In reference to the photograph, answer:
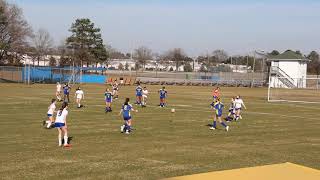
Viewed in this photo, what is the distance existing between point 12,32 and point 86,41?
1077 inches

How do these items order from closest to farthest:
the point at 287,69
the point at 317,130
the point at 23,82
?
the point at 317,130 < the point at 23,82 < the point at 287,69

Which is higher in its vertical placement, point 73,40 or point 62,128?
point 73,40

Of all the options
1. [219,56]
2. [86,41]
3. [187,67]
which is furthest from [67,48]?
[219,56]

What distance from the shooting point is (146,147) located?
18672 millimetres

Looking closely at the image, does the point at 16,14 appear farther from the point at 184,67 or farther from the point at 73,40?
the point at 184,67

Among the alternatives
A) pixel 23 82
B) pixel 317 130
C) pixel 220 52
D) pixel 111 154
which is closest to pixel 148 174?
pixel 111 154

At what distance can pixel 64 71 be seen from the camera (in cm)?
8488

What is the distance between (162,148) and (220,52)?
174 m

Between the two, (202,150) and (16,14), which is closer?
(202,150)

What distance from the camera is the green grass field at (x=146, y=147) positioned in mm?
14391

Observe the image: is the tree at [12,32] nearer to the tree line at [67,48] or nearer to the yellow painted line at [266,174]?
the tree line at [67,48]

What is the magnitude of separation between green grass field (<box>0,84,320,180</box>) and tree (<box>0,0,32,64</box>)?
57.5m

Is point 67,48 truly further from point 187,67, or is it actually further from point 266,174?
point 266,174

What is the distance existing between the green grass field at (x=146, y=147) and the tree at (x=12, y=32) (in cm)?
5747
